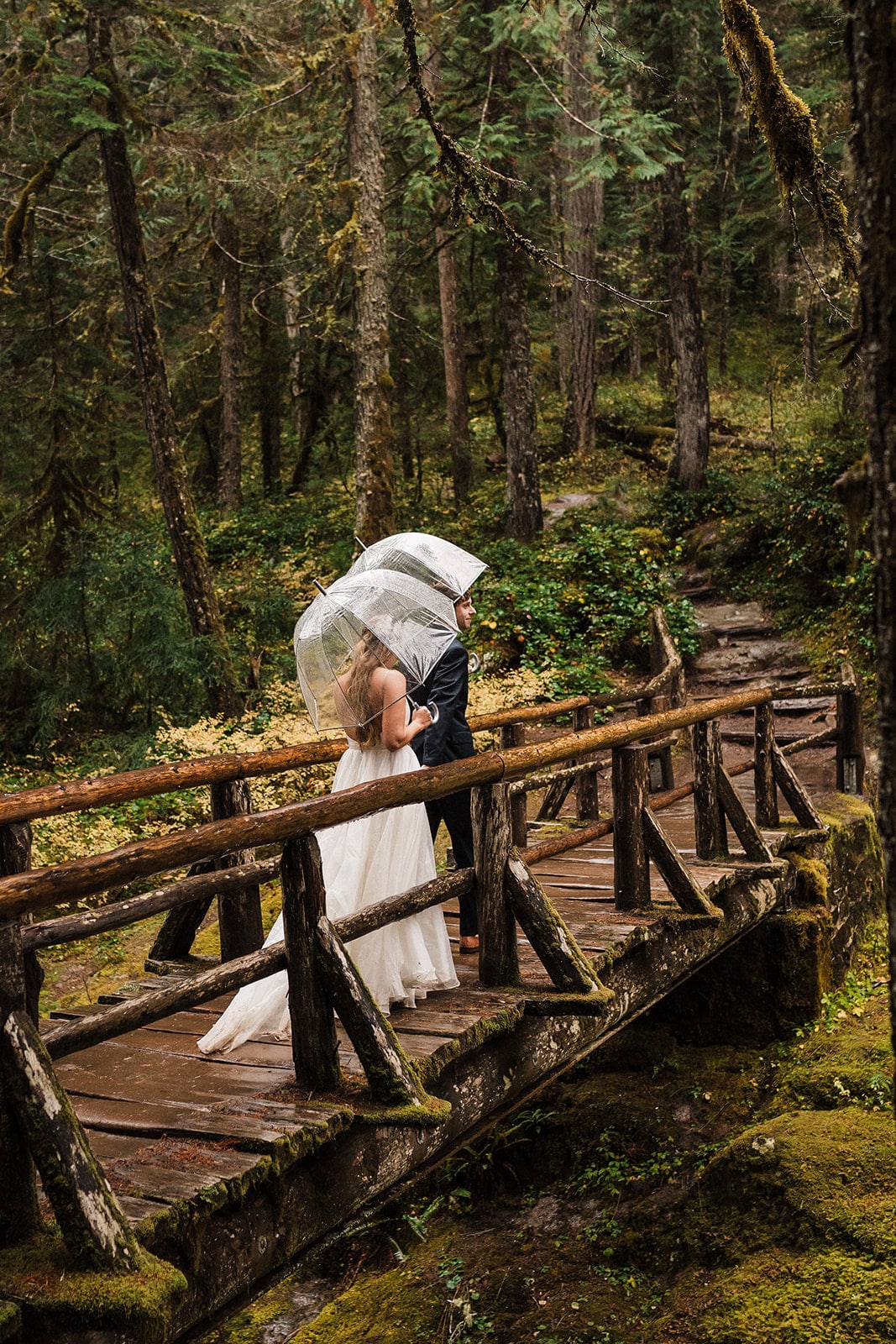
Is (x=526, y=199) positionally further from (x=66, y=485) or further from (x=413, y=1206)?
(x=413, y=1206)

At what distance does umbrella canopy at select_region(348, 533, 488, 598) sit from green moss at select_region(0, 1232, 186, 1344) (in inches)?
126

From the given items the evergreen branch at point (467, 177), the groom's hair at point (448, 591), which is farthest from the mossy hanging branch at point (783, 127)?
the groom's hair at point (448, 591)

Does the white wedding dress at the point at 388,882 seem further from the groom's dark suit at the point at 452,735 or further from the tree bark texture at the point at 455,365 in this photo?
the tree bark texture at the point at 455,365

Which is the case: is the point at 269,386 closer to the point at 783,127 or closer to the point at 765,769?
the point at 765,769

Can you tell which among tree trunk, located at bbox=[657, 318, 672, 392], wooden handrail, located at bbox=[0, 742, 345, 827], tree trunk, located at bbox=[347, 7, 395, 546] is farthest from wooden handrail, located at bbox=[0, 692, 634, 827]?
tree trunk, located at bbox=[657, 318, 672, 392]

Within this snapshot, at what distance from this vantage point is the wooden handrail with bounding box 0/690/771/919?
282cm

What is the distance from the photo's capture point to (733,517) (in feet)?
64.6

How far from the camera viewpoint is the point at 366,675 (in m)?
4.89

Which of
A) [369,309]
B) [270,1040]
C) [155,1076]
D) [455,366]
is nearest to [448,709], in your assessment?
[270,1040]

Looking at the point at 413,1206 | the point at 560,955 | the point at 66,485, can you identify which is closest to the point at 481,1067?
the point at 560,955

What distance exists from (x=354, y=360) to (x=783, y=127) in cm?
1597

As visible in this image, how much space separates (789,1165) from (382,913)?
314cm

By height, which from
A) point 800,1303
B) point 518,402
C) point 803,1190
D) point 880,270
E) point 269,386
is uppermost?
point 269,386

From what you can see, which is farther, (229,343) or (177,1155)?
(229,343)
